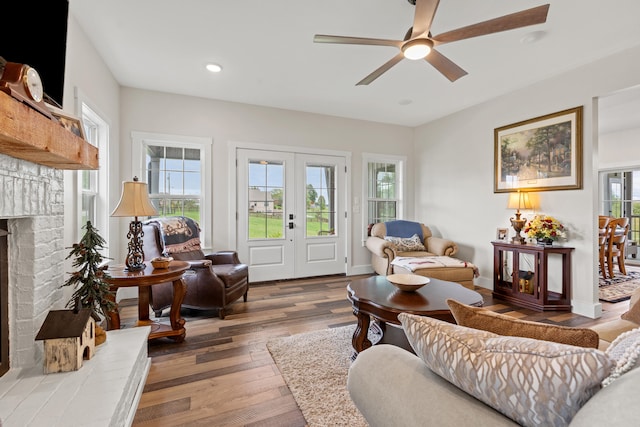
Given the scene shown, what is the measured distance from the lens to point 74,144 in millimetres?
1578

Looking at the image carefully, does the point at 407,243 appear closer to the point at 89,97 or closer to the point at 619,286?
the point at 619,286

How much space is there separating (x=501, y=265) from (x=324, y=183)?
2751 millimetres

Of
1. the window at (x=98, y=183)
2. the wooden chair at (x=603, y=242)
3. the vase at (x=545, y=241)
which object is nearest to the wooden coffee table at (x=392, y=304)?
the vase at (x=545, y=241)

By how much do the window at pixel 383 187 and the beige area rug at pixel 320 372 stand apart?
9.17ft

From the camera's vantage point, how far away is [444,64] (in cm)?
220

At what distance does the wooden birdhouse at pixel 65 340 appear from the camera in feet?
4.64

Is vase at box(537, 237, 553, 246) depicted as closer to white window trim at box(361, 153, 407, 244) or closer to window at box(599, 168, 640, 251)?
white window trim at box(361, 153, 407, 244)

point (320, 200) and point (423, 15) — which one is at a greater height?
point (423, 15)

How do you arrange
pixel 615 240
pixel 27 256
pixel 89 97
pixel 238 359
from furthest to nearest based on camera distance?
pixel 615 240
pixel 89 97
pixel 238 359
pixel 27 256

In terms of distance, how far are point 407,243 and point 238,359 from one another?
3074 millimetres

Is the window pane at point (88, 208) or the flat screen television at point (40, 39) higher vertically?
the flat screen television at point (40, 39)

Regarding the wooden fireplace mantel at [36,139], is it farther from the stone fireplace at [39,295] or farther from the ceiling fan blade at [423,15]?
the ceiling fan blade at [423,15]

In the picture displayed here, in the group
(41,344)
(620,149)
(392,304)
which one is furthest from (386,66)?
(620,149)

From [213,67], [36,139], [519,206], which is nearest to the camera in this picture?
[36,139]
